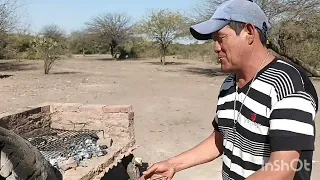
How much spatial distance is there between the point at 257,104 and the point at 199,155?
1.79 feet

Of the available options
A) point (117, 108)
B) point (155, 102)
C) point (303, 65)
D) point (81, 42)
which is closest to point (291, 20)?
point (303, 65)

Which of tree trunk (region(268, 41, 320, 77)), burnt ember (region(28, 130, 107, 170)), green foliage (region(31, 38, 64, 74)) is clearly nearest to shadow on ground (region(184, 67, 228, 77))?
tree trunk (region(268, 41, 320, 77))

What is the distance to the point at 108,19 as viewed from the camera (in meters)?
43.9

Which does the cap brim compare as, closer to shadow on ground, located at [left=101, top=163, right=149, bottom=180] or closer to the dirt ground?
shadow on ground, located at [left=101, top=163, right=149, bottom=180]

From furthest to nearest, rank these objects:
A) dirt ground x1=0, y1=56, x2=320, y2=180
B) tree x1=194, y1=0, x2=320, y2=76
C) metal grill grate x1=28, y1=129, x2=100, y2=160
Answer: tree x1=194, y1=0, x2=320, y2=76 → dirt ground x1=0, y1=56, x2=320, y2=180 → metal grill grate x1=28, y1=129, x2=100, y2=160

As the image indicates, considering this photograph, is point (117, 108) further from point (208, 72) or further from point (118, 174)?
point (208, 72)

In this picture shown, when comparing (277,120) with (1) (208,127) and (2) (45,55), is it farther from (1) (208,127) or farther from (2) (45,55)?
(2) (45,55)

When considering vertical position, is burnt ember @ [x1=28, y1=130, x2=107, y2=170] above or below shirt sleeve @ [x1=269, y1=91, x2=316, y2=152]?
below

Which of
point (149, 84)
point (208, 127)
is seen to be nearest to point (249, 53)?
point (208, 127)

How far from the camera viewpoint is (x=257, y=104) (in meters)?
1.42

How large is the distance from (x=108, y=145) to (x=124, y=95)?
7783 mm

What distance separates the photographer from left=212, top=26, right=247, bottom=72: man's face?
1477 millimetres

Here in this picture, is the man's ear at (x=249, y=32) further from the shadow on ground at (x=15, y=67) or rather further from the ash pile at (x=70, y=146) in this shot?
the shadow on ground at (x=15, y=67)

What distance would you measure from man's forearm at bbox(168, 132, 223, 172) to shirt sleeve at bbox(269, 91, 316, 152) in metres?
0.55
